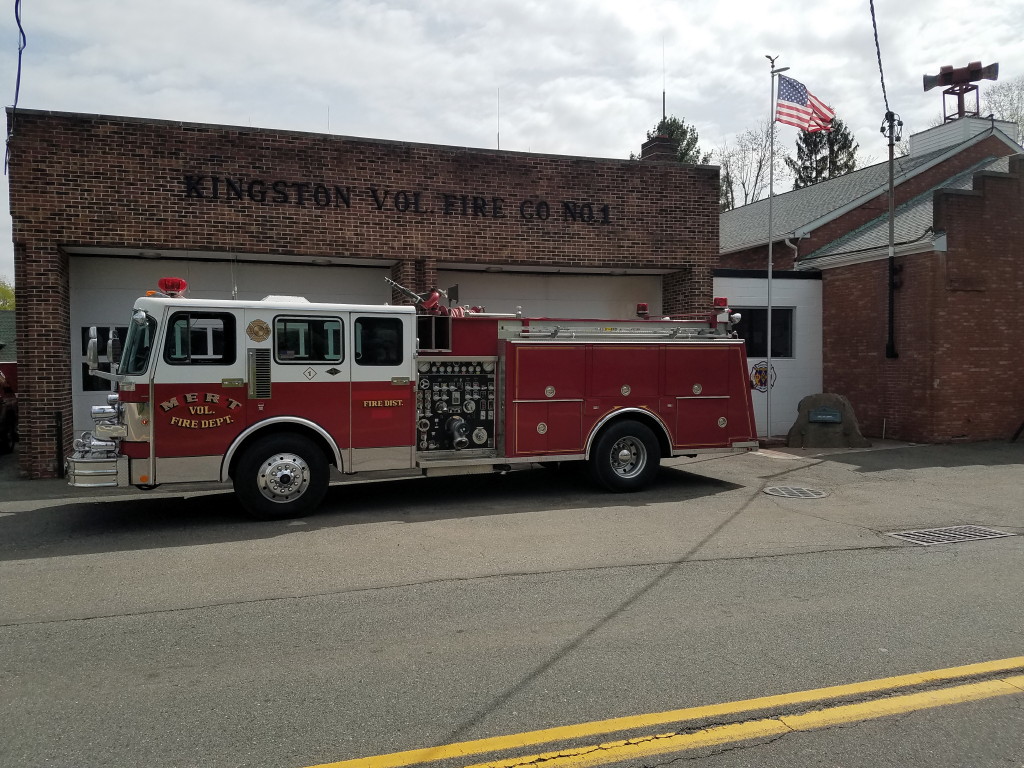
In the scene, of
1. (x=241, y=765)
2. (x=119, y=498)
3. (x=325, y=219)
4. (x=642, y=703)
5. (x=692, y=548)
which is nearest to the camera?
(x=241, y=765)

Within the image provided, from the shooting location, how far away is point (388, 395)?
9344 millimetres

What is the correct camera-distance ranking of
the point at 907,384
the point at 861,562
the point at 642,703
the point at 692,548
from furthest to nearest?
the point at 907,384 < the point at 692,548 < the point at 861,562 < the point at 642,703

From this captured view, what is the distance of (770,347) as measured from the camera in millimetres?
17312

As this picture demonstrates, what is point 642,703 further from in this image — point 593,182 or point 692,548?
point 593,182

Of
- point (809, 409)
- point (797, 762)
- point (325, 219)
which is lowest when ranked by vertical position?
point (797, 762)

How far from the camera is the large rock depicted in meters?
15.4

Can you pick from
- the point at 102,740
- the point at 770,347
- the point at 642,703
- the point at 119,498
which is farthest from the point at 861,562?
the point at 770,347

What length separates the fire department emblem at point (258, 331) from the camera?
28.7ft

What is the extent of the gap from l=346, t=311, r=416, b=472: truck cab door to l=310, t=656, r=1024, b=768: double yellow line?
5.83 meters

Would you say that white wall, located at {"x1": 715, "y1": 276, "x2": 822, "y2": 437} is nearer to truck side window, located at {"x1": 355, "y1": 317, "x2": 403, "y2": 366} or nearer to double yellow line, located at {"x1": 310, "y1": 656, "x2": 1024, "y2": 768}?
truck side window, located at {"x1": 355, "y1": 317, "x2": 403, "y2": 366}

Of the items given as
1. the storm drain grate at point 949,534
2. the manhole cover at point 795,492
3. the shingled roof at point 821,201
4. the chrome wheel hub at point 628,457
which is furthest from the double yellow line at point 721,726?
the shingled roof at point 821,201

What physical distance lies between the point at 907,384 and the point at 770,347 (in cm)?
277

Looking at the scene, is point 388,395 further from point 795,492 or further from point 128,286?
point 128,286

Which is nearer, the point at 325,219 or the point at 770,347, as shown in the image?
the point at 325,219
